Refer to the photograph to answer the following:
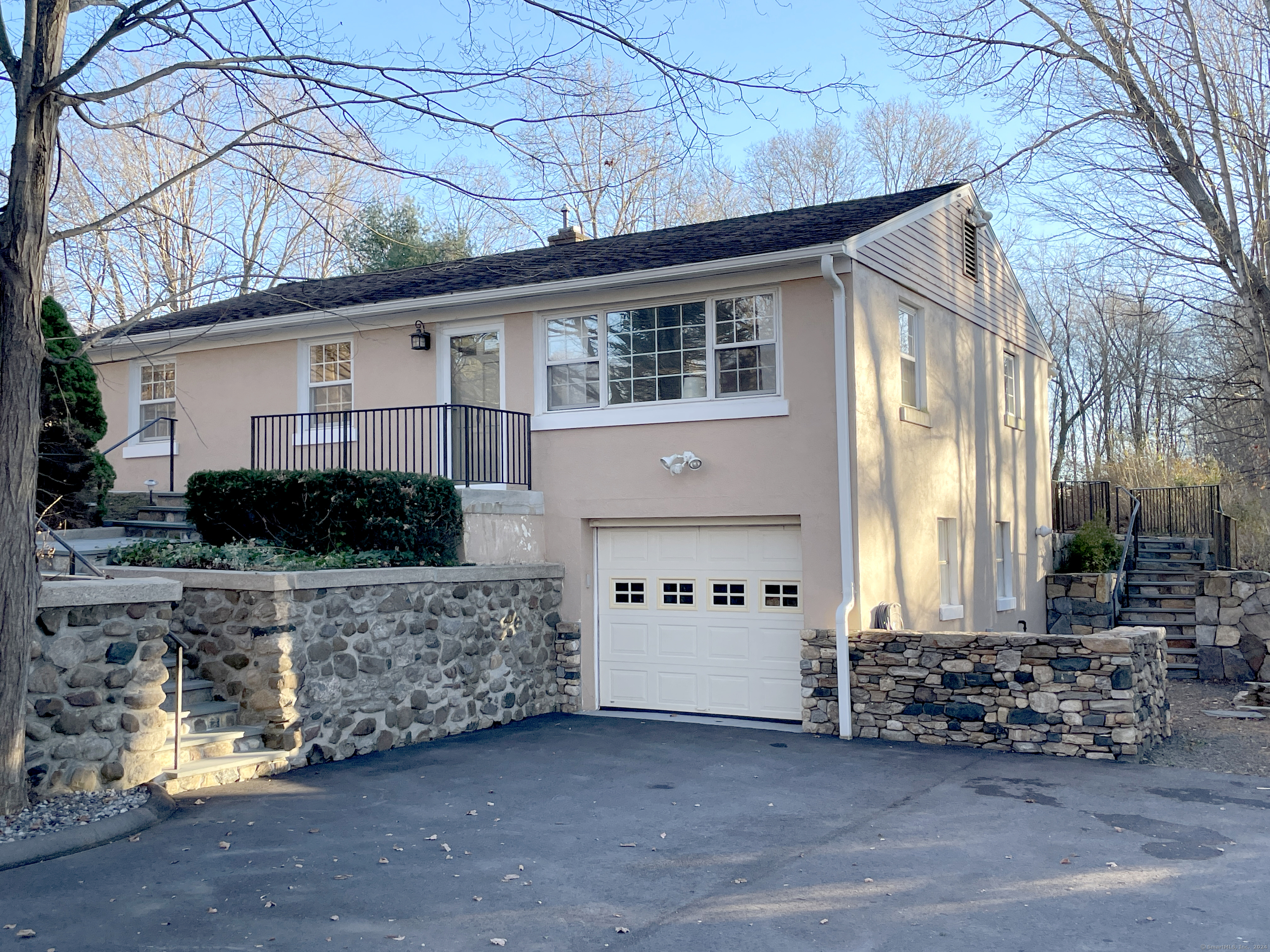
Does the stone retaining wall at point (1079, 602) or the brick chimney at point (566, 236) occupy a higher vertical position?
the brick chimney at point (566, 236)

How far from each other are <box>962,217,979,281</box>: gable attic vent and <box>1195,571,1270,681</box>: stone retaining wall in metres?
5.12

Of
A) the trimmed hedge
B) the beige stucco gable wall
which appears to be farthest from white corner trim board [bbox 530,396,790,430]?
the trimmed hedge

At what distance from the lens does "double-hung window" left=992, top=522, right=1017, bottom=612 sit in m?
15.5

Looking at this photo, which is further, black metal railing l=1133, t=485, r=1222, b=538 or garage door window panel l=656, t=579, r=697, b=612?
black metal railing l=1133, t=485, r=1222, b=538

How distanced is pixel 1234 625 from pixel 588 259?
9675 millimetres

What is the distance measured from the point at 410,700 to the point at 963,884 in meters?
5.55

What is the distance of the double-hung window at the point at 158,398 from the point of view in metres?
14.9

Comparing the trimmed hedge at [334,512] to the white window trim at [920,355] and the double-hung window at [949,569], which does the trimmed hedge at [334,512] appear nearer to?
the white window trim at [920,355]

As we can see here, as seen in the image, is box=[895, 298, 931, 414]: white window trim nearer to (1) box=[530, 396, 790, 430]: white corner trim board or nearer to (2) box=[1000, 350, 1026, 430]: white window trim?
(1) box=[530, 396, 790, 430]: white corner trim board

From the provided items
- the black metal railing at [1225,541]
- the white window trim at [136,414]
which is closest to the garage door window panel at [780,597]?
the white window trim at [136,414]

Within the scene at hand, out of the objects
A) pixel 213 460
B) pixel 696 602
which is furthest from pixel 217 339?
pixel 696 602

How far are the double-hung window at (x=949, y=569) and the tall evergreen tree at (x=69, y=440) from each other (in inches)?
394

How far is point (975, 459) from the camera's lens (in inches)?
567

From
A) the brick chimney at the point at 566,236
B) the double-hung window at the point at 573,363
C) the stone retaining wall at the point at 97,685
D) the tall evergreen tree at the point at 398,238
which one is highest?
the tall evergreen tree at the point at 398,238
